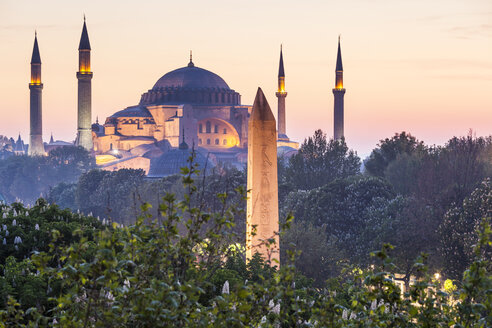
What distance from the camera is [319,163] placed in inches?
2343

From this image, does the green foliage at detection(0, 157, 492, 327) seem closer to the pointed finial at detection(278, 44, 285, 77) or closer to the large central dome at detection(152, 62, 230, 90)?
the pointed finial at detection(278, 44, 285, 77)

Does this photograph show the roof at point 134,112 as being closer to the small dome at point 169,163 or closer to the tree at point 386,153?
the small dome at point 169,163

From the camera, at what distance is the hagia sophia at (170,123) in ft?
352

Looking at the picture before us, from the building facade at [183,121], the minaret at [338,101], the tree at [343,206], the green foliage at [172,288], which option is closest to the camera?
the green foliage at [172,288]

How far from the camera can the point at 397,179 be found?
49.2m

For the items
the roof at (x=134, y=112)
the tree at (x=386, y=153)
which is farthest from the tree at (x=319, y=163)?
the roof at (x=134, y=112)

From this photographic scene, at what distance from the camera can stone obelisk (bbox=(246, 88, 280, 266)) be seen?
72.3ft

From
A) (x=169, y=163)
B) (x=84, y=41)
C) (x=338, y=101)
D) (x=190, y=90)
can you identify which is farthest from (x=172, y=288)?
(x=190, y=90)

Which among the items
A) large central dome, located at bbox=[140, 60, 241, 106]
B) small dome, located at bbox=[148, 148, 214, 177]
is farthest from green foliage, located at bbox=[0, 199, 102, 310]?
large central dome, located at bbox=[140, 60, 241, 106]

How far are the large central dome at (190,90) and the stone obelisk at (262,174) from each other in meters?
107

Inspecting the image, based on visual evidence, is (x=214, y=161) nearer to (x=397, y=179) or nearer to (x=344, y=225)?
(x=397, y=179)

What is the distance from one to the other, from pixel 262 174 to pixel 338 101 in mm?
80099

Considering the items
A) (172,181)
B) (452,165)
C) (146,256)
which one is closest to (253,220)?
(146,256)

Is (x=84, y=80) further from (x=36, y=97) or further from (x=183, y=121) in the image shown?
(x=183, y=121)
